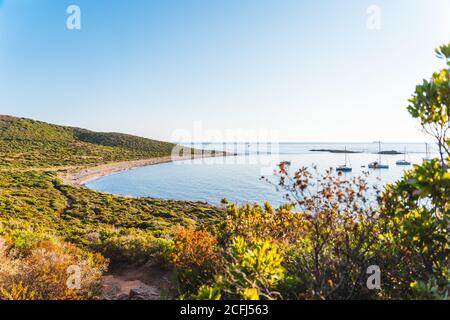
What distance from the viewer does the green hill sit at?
75562 millimetres

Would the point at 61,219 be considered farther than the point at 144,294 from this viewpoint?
Yes

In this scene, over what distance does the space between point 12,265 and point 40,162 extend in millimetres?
79500

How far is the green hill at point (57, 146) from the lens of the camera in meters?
75.6

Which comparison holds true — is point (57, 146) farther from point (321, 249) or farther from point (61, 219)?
point (321, 249)

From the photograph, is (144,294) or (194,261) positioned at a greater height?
(194,261)

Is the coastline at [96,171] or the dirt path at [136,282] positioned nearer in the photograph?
the dirt path at [136,282]

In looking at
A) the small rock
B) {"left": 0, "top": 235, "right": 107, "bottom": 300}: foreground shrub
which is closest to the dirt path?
the small rock

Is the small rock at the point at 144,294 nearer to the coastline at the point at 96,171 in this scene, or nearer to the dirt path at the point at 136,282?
the dirt path at the point at 136,282

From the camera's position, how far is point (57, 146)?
3868 inches

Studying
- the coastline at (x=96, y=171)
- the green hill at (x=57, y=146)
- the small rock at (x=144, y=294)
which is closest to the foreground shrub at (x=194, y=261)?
the small rock at (x=144, y=294)

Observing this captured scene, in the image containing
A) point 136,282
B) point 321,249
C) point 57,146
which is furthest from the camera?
point 57,146

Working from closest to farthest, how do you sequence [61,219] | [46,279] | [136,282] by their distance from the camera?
[46,279] → [136,282] → [61,219]

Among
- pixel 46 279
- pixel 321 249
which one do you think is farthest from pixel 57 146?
pixel 321 249
